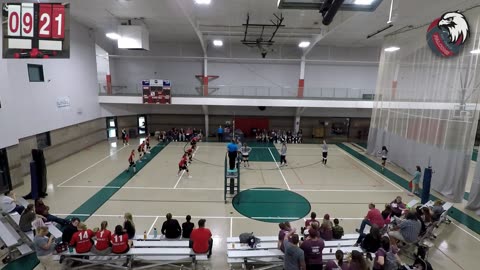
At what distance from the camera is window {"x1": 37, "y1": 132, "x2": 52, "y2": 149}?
1446cm

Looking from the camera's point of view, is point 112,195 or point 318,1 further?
point 112,195

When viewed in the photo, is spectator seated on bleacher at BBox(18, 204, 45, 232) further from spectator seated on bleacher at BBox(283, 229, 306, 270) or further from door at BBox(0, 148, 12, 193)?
spectator seated on bleacher at BBox(283, 229, 306, 270)

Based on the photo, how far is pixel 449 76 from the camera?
12031 millimetres

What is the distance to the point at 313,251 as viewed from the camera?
5.41 m

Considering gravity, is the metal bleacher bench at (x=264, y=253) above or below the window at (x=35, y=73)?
below

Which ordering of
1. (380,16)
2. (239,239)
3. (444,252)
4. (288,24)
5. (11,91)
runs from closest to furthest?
(239,239) < (444,252) < (11,91) < (380,16) < (288,24)

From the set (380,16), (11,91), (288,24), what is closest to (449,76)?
(380,16)

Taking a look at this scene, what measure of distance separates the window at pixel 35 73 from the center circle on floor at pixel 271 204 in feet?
40.3

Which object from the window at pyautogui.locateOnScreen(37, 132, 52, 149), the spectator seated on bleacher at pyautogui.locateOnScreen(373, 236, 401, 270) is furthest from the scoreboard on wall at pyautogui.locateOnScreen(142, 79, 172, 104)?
the spectator seated on bleacher at pyautogui.locateOnScreen(373, 236, 401, 270)

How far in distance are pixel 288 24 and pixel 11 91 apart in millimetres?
16145

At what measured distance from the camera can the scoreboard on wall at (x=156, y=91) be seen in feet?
66.8

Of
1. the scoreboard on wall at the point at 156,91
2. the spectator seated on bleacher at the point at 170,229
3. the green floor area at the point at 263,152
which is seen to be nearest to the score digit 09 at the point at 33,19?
the spectator seated on bleacher at the point at 170,229

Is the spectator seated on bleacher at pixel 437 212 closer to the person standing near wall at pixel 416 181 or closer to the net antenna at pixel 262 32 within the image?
the person standing near wall at pixel 416 181

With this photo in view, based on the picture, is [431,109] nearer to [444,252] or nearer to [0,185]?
[444,252]
